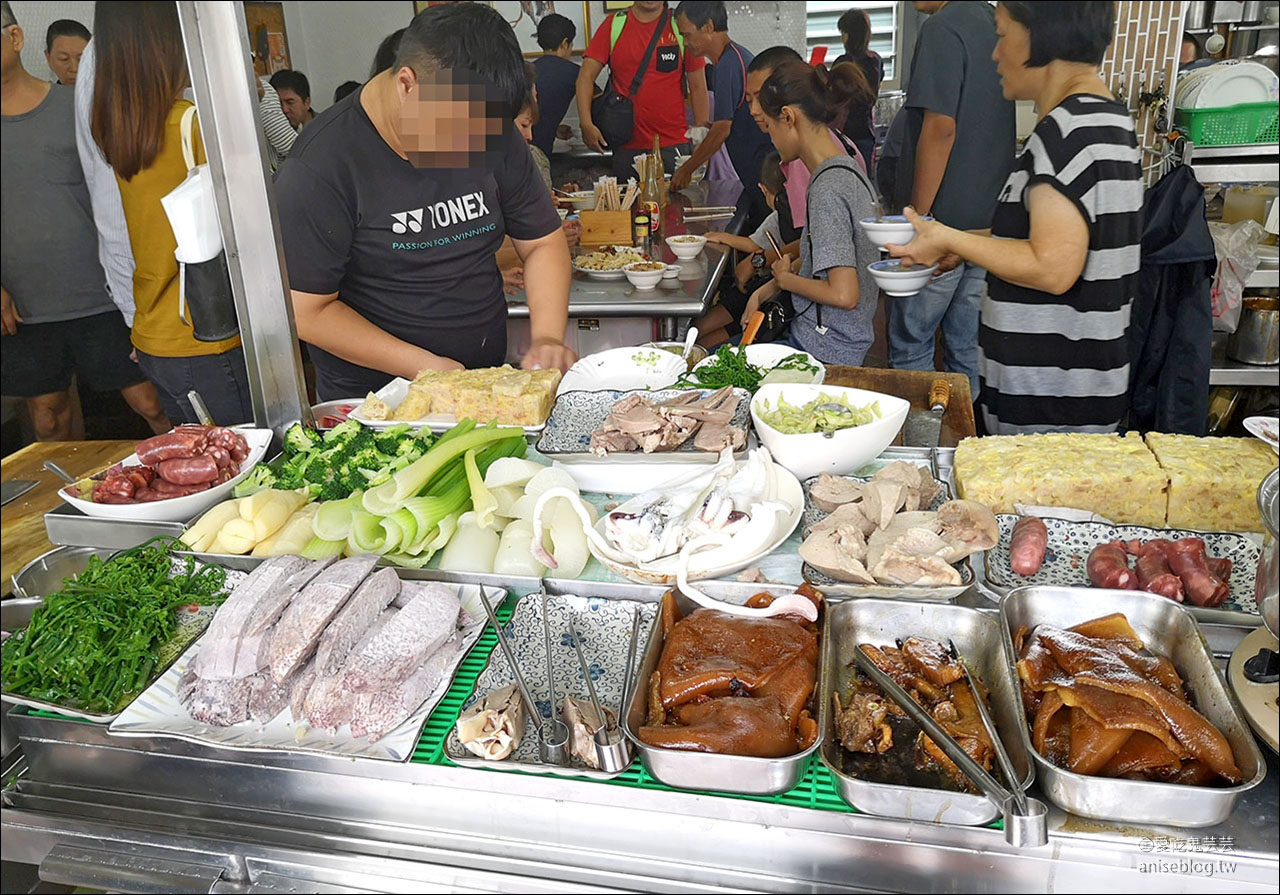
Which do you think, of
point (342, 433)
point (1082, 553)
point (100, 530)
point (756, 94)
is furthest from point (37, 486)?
point (756, 94)

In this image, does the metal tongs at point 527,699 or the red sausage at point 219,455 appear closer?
the metal tongs at point 527,699

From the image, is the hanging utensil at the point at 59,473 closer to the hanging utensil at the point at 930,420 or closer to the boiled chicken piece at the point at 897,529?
the boiled chicken piece at the point at 897,529

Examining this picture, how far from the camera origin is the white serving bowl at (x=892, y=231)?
3.12 meters

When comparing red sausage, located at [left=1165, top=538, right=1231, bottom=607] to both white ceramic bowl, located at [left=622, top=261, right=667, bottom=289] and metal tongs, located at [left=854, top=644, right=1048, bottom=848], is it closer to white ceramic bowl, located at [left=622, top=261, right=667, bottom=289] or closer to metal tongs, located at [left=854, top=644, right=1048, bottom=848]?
metal tongs, located at [left=854, top=644, right=1048, bottom=848]

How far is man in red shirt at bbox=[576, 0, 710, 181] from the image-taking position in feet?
24.8

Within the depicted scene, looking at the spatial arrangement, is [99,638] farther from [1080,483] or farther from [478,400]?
[1080,483]

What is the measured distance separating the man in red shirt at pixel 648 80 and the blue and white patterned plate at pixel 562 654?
651 cm

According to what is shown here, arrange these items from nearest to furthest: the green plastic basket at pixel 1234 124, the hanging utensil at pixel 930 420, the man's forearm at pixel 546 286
A: the hanging utensil at pixel 930 420, the man's forearm at pixel 546 286, the green plastic basket at pixel 1234 124

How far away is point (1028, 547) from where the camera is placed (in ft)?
5.89

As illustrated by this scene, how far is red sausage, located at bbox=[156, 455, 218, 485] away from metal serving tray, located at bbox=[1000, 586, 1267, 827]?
192cm

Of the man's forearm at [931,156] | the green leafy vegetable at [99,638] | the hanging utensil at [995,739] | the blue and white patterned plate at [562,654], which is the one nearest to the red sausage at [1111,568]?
the hanging utensil at [995,739]

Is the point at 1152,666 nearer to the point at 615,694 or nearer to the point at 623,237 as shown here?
the point at 615,694

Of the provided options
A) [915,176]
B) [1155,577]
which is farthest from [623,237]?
[1155,577]

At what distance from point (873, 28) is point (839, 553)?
32.7 ft
